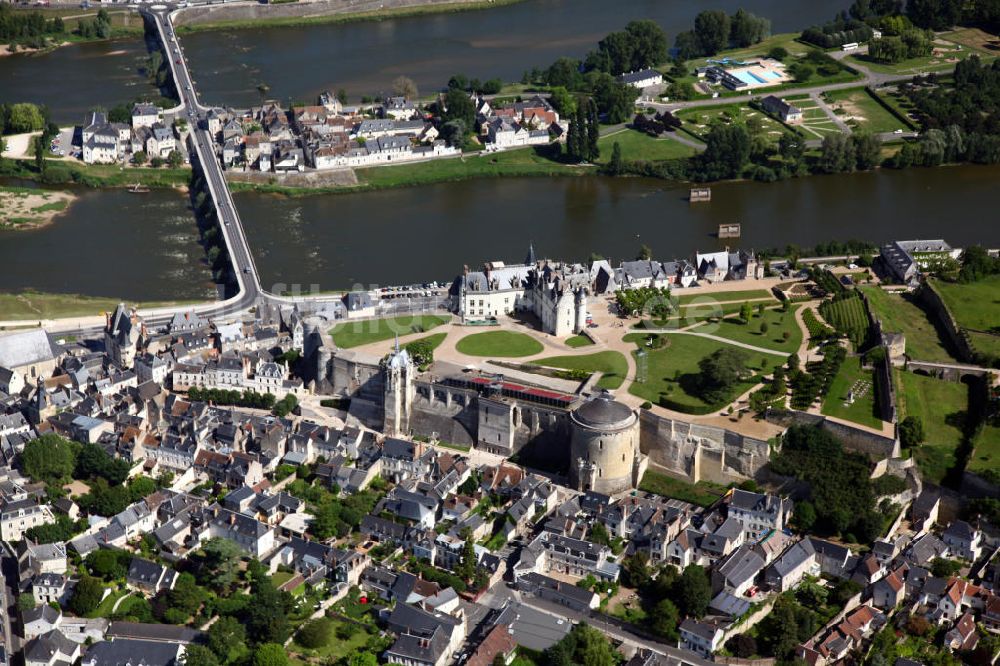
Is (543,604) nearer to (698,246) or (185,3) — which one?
(698,246)

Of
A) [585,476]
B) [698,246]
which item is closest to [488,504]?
[585,476]

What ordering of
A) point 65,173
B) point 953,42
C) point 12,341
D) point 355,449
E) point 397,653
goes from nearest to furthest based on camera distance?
point 397,653 → point 355,449 → point 12,341 → point 65,173 → point 953,42

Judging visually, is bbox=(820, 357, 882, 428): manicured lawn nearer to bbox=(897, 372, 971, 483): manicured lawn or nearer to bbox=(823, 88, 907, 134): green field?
bbox=(897, 372, 971, 483): manicured lawn

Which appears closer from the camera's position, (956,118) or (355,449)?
(355,449)

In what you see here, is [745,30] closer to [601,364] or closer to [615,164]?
[615,164]

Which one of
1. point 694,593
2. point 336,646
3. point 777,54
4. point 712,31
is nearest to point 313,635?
point 336,646

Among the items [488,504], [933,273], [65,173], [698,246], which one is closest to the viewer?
[488,504]

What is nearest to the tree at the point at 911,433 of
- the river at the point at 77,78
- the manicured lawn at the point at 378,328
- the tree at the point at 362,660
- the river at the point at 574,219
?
the manicured lawn at the point at 378,328
